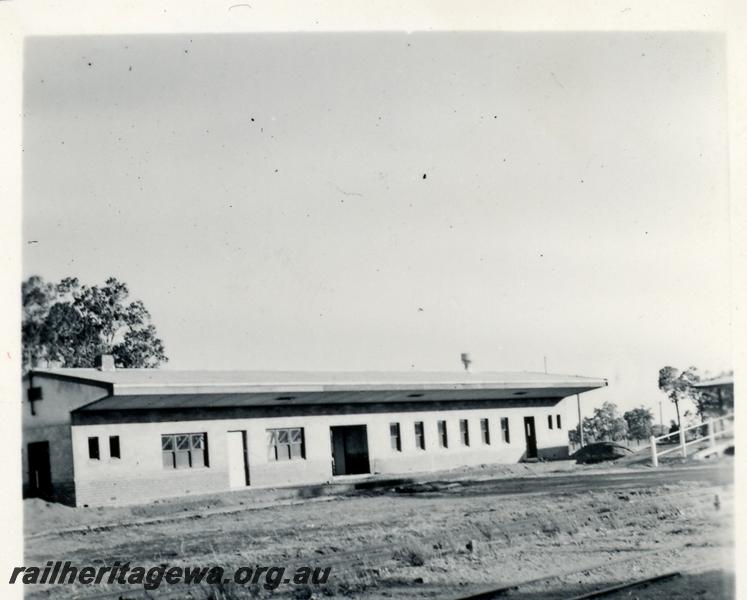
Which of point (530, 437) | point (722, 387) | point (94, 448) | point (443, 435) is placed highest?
point (722, 387)

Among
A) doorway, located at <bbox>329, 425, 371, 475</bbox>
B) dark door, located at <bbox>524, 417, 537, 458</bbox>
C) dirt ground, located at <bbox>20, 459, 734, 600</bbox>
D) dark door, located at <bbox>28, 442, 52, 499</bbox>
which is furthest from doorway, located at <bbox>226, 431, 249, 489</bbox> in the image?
dark door, located at <bbox>524, 417, 537, 458</bbox>

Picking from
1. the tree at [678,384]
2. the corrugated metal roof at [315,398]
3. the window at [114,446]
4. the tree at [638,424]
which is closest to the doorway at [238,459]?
the corrugated metal roof at [315,398]

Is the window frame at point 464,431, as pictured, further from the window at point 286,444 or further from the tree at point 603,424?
the tree at point 603,424

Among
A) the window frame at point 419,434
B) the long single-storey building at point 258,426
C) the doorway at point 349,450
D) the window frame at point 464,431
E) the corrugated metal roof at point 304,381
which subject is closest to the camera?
the long single-storey building at point 258,426

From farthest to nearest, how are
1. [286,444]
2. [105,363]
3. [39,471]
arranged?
1. [286,444]
2. [105,363]
3. [39,471]

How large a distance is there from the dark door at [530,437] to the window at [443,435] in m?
4.61

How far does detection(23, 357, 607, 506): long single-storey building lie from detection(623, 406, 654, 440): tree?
1477 centimetres

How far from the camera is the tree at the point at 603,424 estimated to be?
62.1 meters

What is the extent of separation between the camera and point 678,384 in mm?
20234

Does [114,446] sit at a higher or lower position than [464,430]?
higher

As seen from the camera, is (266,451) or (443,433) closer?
(266,451)

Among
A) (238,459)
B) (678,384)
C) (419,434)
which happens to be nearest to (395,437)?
(419,434)

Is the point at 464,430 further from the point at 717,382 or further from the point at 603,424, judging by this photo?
the point at 603,424

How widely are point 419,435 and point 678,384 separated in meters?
11.3
